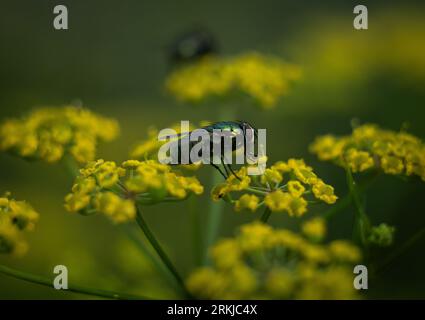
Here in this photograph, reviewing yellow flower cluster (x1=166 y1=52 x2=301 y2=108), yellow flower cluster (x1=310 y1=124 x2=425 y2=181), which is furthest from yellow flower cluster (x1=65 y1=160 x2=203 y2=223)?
yellow flower cluster (x1=166 y1=52 x2=301 y2=108)

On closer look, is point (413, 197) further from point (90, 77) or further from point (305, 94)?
point (90, 77)

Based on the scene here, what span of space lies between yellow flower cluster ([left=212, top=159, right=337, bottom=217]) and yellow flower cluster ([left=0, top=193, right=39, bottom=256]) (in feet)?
1.87

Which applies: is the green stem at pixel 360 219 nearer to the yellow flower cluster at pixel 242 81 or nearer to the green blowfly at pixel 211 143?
the green blowfly at pixel 211 143

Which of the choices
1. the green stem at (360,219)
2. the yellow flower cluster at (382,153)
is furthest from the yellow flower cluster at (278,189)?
the yellow flower cluster at (382,153)

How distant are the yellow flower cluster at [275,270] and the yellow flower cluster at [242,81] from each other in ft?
3.70

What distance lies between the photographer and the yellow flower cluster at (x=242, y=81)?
263 centimetres

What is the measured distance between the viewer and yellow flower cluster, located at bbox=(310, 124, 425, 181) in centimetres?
194

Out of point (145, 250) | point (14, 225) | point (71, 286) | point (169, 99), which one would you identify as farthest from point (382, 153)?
point (169, 99)

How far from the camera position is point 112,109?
384cm

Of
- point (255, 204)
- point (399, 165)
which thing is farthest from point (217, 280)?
point (399, 165)

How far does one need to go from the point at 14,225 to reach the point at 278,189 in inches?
31.3

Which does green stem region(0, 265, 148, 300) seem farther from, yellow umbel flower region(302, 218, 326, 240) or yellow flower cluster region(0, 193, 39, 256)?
yellow umbel flower region(302, 218, 326, 240)
